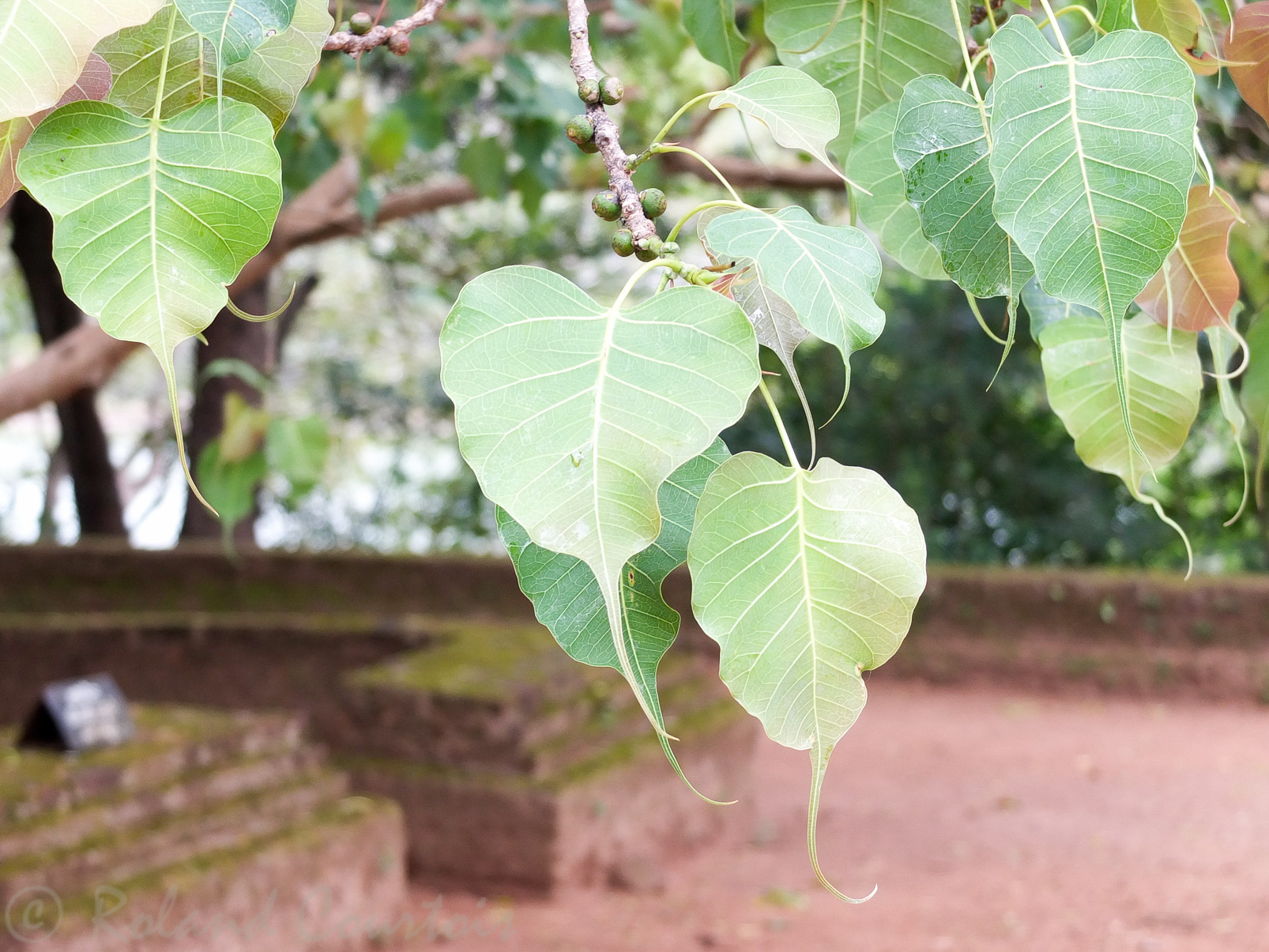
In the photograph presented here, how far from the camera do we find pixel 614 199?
1.34ft

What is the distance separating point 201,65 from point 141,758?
7.35 ft

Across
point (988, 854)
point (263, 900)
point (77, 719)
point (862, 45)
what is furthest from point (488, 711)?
point (862, 45)

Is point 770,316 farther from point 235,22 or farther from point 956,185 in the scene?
point 235,22

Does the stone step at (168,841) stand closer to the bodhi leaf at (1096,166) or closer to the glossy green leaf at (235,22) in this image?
the glossy green leaf at (235,22)

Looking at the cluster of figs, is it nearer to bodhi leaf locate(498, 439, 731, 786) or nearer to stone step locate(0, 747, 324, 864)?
bodhi leaf locate(498, 439, 731, 786)

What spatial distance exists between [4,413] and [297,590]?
12.8 ft

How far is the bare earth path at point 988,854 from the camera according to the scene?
274cm

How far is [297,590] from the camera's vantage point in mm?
5906

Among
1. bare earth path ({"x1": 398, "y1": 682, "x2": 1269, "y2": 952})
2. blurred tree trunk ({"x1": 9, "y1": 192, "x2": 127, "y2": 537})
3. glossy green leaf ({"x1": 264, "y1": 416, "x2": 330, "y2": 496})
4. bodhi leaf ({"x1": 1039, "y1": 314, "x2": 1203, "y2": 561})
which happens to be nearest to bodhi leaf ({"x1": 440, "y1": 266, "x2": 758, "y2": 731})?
bodhi leaf ({"x1": 1039, "y1": 314, "x2": 1203, "y2": 561})

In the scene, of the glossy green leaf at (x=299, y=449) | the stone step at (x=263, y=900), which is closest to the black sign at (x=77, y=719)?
the stone step at (x=263, y=900)

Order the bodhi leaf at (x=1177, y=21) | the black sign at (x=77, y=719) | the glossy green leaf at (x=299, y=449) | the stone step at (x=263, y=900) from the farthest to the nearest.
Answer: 1. the black sign at (x=77, y=719)
2. the glossy green leaf at (x=299, y=449)
3. the stone step at (x=263, y=900)
4. the bodhi leaf at (x=1177, y=21)

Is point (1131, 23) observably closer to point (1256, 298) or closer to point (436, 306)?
point (1256, 298)

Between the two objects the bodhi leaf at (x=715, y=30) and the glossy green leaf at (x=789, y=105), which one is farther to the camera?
the bodhi leaf at (x=715, y=30)

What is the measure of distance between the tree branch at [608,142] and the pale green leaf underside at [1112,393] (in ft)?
0.75
